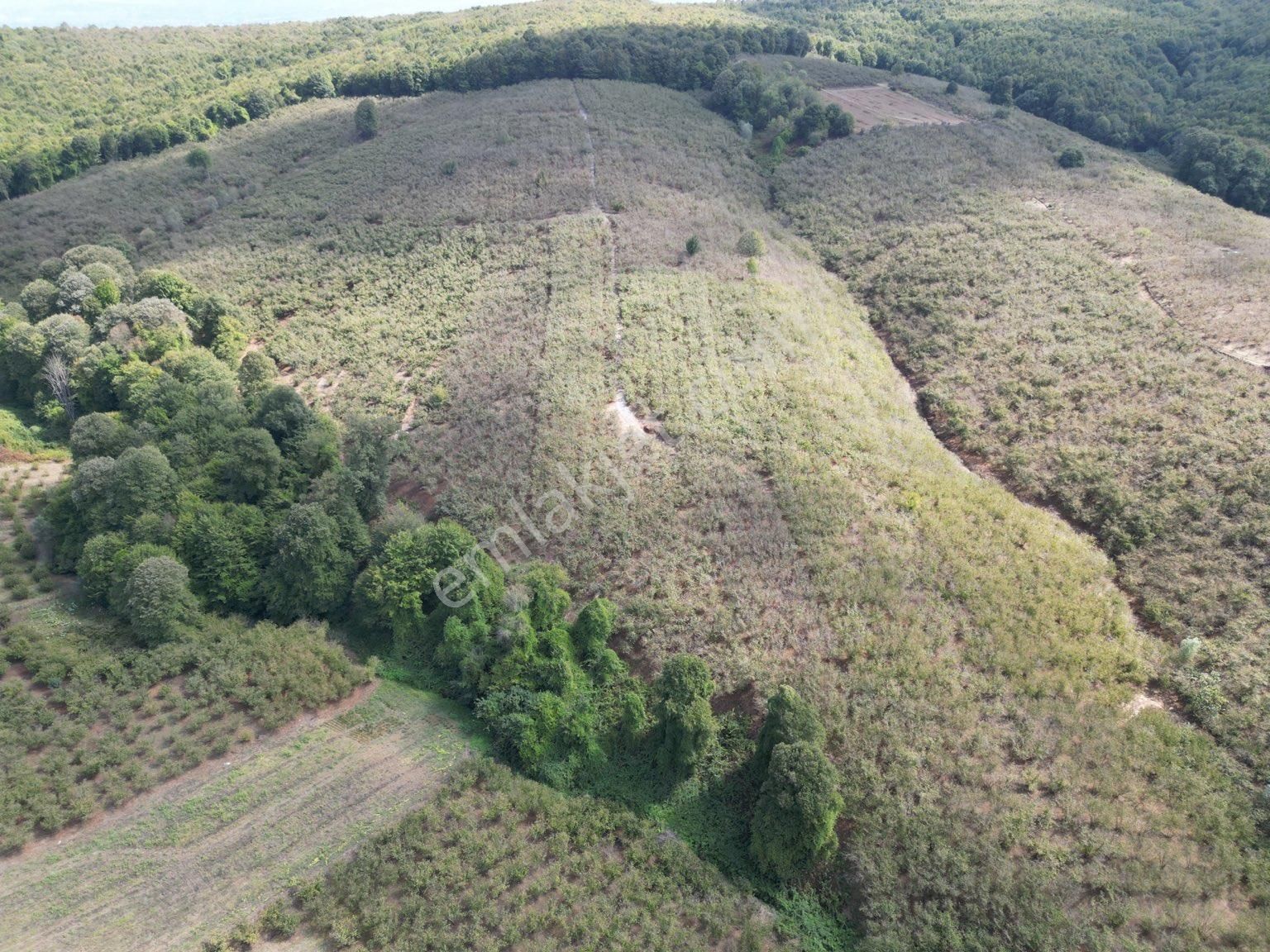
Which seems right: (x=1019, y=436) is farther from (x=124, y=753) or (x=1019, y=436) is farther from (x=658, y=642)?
(x=124, y=753)

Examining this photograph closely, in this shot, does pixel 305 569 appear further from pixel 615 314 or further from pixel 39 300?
pixel 39 300

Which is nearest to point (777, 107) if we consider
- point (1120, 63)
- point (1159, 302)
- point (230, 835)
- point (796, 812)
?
point (1159, 302)

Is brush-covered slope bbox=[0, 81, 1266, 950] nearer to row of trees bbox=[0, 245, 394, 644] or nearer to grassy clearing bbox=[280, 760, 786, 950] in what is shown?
grassy clearing bbox=[280, 760, 786, 950]

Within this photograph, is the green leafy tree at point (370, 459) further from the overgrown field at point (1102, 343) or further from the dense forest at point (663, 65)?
the dense forest at point (663, 65)

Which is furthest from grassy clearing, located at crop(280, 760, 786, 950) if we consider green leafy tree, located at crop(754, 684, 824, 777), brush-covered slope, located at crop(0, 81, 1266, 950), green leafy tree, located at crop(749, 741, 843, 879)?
brush-covered slope, located at crop(0, 81, 1266, 950)

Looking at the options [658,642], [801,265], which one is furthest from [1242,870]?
[801,265]

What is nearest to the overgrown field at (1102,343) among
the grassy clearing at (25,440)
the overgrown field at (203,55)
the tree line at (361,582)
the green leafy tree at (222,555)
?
the tree line at (361,582)
